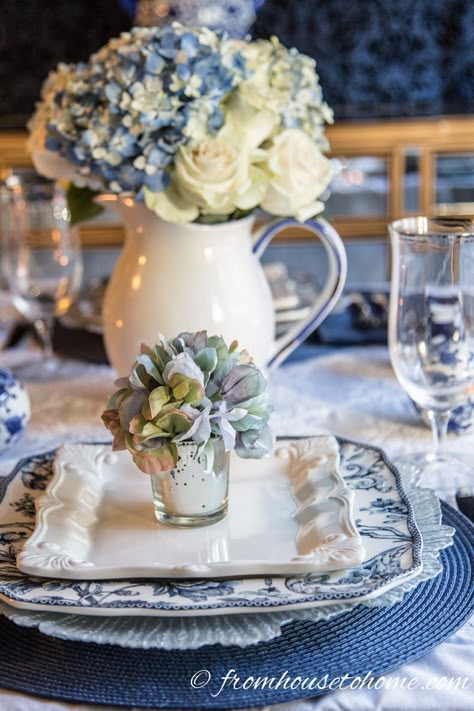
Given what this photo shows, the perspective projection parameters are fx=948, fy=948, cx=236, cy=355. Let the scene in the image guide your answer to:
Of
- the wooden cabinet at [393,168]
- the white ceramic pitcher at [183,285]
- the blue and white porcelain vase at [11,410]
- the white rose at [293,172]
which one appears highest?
the white rose at [293,172]

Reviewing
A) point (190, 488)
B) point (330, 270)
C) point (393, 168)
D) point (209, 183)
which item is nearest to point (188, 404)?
point (190, 488)

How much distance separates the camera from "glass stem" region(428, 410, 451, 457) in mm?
881

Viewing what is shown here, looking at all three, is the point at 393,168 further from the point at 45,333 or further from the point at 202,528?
the point at 202,528

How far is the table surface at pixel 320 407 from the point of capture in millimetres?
921

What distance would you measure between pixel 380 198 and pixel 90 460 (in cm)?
214

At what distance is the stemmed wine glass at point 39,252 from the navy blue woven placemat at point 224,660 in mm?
653

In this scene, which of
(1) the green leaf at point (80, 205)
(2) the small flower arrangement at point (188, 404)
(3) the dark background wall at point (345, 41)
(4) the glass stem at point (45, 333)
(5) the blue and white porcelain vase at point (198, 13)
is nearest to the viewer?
(2) the small flower arrangement at point (188, 404)

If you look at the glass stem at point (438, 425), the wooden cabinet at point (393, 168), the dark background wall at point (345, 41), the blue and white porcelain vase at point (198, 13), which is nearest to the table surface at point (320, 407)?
the glass stem at point (438, 425)

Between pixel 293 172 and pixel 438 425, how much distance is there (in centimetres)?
28

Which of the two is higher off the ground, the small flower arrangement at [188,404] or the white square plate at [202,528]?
the small flower arrangement at [188,404]

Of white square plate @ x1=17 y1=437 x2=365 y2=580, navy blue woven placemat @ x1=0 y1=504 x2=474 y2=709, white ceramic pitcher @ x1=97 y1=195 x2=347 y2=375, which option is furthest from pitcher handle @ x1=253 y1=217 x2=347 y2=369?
navy blue woven placemat @ x1=0 y1=504 x2=474 y2=709

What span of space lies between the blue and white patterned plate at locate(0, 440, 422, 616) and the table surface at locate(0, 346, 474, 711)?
6 cm
